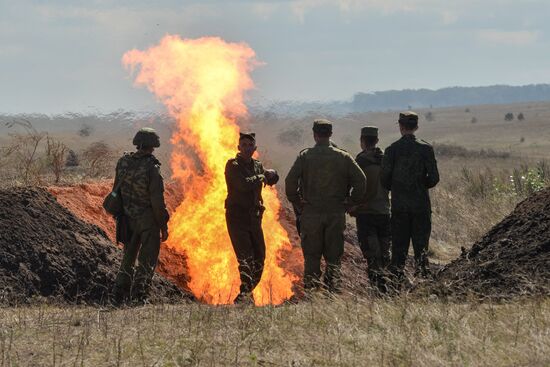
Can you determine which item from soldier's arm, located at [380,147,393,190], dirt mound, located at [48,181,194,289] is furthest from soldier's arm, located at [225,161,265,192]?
dirt mound, located at [48,181,194,289]

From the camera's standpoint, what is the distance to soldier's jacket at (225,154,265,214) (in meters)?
9.57

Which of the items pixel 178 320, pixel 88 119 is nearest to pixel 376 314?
pixel 178 320

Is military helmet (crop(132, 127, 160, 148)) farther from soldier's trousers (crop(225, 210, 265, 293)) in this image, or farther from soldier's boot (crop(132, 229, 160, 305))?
soldier's trousers (crop(225, 210, 265, 293))

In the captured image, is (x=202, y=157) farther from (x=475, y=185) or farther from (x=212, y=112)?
(x=475, y=185)

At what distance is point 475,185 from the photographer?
73.9 feet

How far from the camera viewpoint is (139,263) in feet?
30.5

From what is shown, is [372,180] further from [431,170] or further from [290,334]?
[290,334]

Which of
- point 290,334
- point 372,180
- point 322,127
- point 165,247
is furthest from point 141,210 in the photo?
point 290,334

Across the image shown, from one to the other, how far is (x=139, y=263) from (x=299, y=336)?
3.09 meters

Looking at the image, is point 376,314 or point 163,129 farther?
point 163,129

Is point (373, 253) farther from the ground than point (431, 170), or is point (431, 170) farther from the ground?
point (431, 170)

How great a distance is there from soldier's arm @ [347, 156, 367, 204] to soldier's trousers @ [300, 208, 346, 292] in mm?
279

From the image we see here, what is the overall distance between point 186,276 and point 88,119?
9425 mm

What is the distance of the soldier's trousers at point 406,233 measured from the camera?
9680 millimetres
